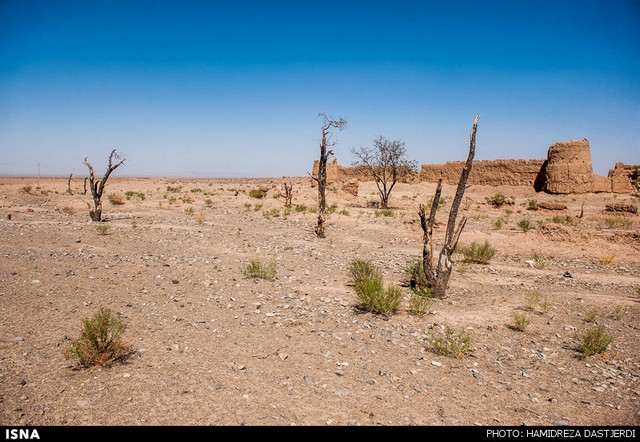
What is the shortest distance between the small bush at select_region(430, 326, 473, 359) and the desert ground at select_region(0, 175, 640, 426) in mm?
128

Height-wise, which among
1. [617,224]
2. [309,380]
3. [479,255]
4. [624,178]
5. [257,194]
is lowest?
[309,380]

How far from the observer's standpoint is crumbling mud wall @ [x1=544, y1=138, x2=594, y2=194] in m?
30.7

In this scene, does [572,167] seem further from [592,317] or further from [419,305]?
[419,305]

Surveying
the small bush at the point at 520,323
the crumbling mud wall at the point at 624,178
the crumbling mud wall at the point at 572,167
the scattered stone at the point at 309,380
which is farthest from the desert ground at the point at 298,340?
the crumbling mud wall at the point at 624,178

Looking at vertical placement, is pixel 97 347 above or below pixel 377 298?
below

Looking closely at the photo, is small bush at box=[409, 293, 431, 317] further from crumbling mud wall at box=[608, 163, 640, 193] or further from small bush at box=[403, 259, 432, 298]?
crumbling mud wall at box=[608, 163, 640, 193]

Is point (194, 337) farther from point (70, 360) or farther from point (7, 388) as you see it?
point (7, 388)

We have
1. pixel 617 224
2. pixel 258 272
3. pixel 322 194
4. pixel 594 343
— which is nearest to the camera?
pixel 594 343

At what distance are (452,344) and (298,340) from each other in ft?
7.63

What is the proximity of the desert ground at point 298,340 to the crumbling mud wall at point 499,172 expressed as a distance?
25443 millimetres

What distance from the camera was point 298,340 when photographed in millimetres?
5793

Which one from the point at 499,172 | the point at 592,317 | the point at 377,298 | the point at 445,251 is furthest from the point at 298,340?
the point at 499,172
